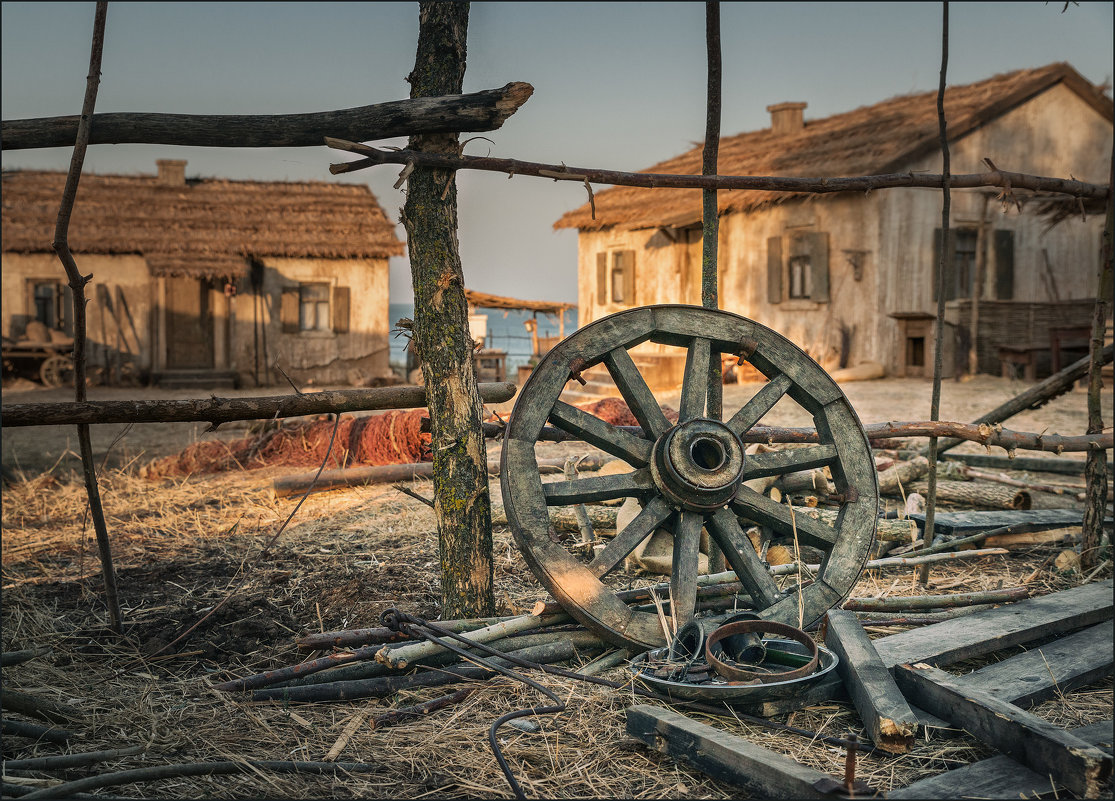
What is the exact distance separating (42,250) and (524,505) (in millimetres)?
18562

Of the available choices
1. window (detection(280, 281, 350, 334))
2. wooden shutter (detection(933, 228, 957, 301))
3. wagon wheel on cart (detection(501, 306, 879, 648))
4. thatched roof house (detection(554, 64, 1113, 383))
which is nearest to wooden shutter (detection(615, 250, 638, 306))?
thatched roof house (detection(554, 64, 1113, 383))

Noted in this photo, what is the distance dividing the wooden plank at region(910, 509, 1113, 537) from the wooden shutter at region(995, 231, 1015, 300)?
11.9m

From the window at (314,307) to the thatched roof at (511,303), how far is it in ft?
17.5

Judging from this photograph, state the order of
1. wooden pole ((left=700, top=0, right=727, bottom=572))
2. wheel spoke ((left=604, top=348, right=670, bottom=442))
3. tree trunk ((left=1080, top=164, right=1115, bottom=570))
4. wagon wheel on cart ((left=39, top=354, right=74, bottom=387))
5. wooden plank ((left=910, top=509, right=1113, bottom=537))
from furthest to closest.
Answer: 1. wagon wheel on cart ((left=39, top=354, right=74, bottom=387))
2. wooden plank ((left=910, top=509, right=1113, bottom=537))
3. tree trunk ((left=1080, top=164, right=1115, bottom=570))
4. wooden pole ((left=700, top=0, right=727, bottom=572))
5. wheel spoke ((left=604, top=348, right=670, bottom=442))

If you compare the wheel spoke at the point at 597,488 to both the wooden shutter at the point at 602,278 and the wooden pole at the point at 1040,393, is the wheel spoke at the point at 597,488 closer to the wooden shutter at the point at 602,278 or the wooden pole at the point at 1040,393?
the wooden pole at the point at 1040,393

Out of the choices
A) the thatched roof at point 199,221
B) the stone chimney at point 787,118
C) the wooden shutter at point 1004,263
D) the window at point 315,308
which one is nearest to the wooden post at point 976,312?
the wooden shutter at point 1004,263

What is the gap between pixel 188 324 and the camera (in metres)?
18.1

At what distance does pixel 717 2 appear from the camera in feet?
12.6

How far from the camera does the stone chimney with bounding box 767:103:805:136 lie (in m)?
19.8

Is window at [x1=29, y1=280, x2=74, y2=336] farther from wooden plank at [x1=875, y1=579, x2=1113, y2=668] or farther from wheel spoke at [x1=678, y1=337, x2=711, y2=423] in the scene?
wooden plank at [x1=875, y1=579, x2=1113, y2=668]

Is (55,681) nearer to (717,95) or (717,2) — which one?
(717,95)

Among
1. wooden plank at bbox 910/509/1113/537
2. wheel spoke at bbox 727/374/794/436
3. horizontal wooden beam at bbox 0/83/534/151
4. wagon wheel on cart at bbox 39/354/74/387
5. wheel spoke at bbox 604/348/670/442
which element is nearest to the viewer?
horizontal wooden beam at bbox 0/83/534/151

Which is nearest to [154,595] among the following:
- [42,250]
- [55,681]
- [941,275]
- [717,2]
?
[55,681]

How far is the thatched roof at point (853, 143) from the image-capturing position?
15.1 meters
